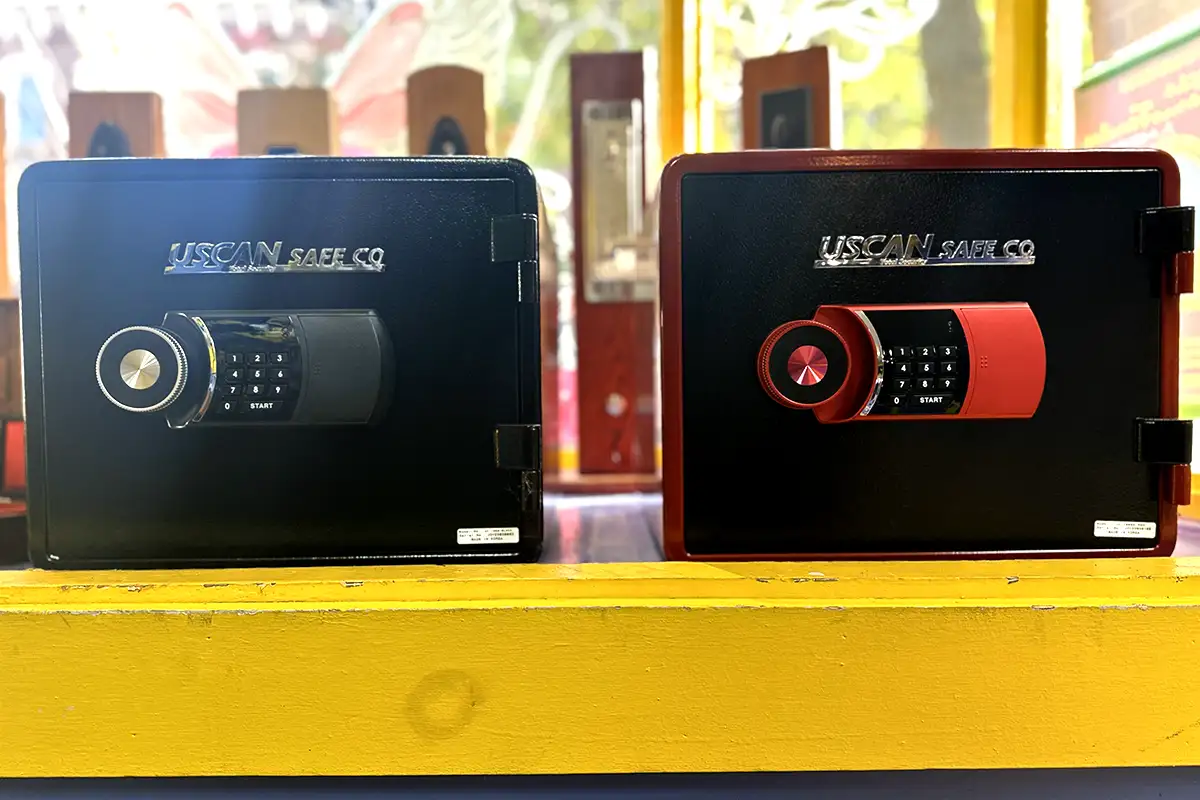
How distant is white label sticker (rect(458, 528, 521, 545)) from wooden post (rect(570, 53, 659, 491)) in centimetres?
29

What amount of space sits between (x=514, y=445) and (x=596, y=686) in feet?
0.55

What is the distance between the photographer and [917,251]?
19.0 inches

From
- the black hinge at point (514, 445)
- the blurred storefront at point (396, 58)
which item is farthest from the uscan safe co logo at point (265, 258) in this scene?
the blurred storefront at point (396, 58)

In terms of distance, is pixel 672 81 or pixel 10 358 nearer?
pixel 10 358

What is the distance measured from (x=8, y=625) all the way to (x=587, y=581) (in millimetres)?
361

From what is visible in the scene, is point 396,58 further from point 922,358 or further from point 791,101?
point 922,358

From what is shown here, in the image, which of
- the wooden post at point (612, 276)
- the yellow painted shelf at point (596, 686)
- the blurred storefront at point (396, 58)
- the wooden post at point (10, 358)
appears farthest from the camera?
the blurred storefront at point (396, 58)

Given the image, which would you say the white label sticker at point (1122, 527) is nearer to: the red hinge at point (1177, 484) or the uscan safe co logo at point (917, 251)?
the red hinge at point (1177, 484)

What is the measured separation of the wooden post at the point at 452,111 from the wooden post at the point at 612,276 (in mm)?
105

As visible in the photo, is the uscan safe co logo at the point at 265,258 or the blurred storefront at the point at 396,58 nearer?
the uscan safe co logo at the point at 265,258

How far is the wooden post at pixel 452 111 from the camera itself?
0.74 m

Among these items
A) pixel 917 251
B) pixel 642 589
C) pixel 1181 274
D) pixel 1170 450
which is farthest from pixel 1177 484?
pixel 642 589

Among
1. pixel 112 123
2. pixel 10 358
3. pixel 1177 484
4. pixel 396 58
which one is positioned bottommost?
pixel 1177 484

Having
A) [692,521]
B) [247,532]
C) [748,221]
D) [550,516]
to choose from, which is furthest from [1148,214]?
[247,532]
